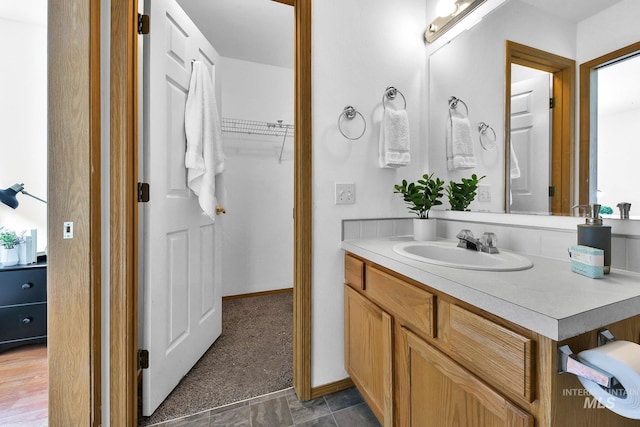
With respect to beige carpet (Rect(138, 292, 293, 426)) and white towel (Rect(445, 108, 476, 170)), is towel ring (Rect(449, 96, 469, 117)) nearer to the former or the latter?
white towel (Rect(445, 108, 476, 170))

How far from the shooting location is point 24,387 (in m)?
1.45

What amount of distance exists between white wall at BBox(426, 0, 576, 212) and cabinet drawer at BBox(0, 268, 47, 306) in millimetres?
2630

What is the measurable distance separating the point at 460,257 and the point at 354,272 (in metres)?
0.47

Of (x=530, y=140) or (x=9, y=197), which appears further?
(x=9, y=197)

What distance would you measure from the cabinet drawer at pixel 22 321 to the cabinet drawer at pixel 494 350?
249cm

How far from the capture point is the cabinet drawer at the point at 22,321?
68.2 inches

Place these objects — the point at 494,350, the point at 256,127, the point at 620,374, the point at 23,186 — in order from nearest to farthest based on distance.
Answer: the point at 620,374, the point at 494,350, the point at 23,186, the point at 256,127

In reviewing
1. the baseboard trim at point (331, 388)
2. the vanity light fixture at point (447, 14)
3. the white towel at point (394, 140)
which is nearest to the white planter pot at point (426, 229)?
the white towel at point (394, 140)

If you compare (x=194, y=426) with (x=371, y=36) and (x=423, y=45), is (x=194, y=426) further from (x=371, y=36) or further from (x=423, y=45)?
(x=423, y=45)

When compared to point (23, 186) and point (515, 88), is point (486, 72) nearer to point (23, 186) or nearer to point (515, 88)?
point (515, 88)

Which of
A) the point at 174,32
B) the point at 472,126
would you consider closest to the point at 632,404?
the point at 472,126

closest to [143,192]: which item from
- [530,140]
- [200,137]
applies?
[200,137]

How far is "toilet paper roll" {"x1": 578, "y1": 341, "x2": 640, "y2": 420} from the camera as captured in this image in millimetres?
450

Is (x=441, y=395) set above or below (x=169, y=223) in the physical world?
below
